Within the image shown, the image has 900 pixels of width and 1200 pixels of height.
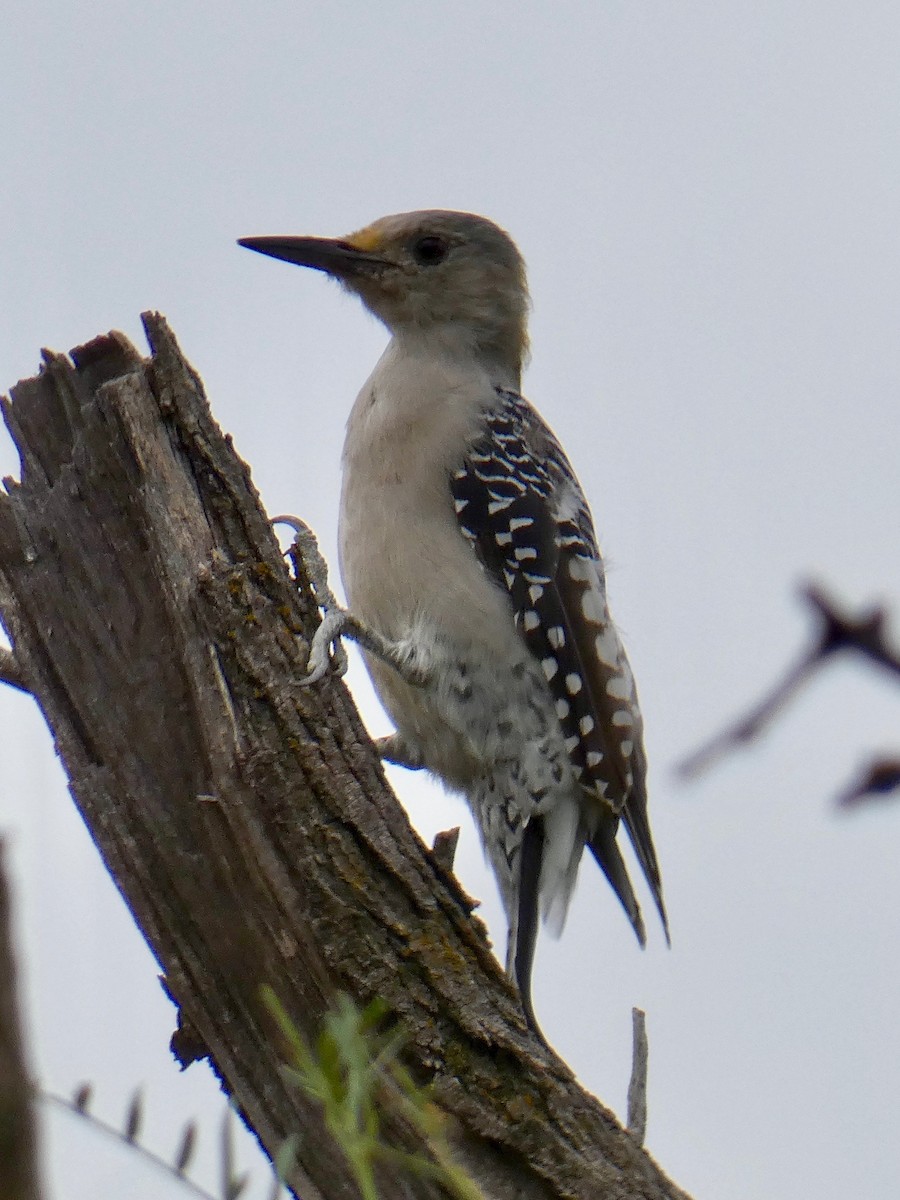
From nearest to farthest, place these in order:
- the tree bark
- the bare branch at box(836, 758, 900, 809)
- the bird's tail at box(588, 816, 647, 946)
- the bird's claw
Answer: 1. the bare branch at box(836, 758, 900, 809)
2. the tree bark
3. the bird's claw
4. the bird's tail at box(588, 816, 647, 946)

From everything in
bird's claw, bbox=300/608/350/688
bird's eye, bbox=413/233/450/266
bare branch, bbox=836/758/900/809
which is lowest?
bare branch, bbox=836/758/900/809

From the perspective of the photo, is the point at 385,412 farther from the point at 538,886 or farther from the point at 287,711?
the point at 287,711

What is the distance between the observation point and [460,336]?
6.75 metres

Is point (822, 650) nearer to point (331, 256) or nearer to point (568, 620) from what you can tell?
point (568, 620)

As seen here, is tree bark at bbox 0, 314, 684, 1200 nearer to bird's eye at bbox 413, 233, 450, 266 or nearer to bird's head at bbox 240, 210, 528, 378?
bird's head at bbox 240, 210, 528, 378

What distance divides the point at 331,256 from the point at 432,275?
46 cm

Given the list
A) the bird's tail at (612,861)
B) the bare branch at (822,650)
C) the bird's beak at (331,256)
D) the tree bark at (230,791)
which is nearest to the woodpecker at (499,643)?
the bird's tail at (612,861)

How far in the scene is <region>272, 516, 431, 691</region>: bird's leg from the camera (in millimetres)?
3854

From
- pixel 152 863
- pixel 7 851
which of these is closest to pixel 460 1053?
pixel 152 863

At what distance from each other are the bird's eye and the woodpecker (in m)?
0.89

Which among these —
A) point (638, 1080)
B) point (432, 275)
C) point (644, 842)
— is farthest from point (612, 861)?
point (432, 275)

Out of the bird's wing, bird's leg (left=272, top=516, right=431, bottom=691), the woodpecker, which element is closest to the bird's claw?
bird's leg (left=272, top=516, right=431, bottom=691)

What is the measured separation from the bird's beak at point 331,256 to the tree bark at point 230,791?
2.93m

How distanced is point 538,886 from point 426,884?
1708mm
